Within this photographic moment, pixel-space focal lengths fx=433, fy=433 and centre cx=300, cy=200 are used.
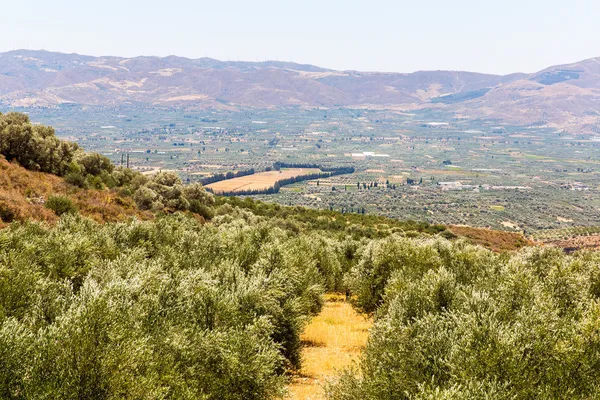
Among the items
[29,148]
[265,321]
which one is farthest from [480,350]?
[29,148]

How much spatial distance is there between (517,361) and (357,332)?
61.8ft

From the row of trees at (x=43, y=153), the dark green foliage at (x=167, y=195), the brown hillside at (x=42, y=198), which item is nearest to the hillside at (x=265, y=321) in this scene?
the brown hillside at (x=42, y=198)

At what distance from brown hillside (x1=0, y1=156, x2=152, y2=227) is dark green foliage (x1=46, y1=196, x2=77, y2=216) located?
792mm

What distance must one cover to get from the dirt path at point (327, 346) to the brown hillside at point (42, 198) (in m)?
26.6

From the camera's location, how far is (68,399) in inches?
473

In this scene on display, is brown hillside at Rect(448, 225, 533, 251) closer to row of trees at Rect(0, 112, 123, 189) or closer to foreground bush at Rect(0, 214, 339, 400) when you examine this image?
foreground bush at Rect(0, 214, 339, 400)

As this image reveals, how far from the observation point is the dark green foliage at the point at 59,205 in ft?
144

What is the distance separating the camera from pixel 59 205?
145 ft

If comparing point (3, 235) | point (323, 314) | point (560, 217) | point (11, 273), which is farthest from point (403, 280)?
point (560, 217)

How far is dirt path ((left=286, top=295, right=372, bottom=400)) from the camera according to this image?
75.6ft

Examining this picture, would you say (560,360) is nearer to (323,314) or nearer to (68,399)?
(68,399)

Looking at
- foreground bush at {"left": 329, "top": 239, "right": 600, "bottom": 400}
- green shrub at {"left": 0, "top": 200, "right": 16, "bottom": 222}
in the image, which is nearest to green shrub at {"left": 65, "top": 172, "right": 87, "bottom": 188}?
green shrub at {"left": 0, "top": 200, "right": 16, "bottom": 222}

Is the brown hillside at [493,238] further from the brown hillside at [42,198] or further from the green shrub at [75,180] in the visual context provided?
the green shrub at [75,180]

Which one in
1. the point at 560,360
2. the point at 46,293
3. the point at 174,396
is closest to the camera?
the point at 174,396
